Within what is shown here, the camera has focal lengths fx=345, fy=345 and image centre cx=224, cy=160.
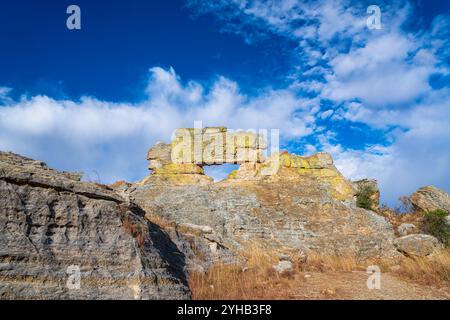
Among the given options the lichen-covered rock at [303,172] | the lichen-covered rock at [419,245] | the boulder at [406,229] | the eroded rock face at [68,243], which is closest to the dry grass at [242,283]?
the eroded rock face at [68,243]

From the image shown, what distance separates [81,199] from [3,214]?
4.45 ft

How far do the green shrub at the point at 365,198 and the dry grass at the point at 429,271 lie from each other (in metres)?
9.19

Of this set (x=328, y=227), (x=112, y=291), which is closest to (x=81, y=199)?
(x=112, y=291)

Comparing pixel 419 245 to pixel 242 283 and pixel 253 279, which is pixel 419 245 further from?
pixel 242 283

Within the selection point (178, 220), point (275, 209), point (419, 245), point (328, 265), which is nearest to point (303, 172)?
point (275, 209)

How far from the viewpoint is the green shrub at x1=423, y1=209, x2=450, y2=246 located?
53.3ft

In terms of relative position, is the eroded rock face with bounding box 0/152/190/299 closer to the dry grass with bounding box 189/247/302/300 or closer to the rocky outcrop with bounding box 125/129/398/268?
the dry grass with bounding box 189/247/302/300

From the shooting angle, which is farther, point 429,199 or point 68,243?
point 429,199

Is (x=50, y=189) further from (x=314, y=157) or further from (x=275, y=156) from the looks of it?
(x=314, y=157)

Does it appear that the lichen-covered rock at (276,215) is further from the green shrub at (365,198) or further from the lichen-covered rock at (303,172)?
the green shrub at (365,198)

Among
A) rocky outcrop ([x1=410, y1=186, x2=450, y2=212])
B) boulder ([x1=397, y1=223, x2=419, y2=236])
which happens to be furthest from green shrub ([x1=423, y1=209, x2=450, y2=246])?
rocky outcrop ([x1=410, y1=186, x2=450, y2=212])

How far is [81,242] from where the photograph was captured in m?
5.90

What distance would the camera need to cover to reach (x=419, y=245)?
11320mm

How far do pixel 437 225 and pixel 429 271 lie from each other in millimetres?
9574
